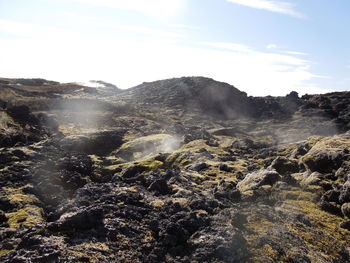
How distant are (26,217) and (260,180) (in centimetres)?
3665

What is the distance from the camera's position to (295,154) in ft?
242

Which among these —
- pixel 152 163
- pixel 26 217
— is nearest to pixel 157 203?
pixel 26 217

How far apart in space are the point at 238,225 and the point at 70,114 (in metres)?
141

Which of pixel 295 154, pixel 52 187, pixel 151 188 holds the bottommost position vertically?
pixel 52 187

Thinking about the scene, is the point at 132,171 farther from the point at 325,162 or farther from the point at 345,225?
the point at 345,225

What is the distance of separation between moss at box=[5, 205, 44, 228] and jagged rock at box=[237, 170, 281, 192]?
106 feet

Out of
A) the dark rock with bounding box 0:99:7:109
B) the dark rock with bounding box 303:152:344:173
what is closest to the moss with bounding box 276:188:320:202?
the dark rock with bounding box 303:152:344:173

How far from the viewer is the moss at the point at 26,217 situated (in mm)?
48037

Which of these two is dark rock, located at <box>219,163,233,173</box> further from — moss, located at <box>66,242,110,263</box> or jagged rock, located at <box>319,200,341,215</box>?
moss, located at <box>66,242,110,263</box>

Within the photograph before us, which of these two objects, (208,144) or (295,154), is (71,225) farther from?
(208,144)

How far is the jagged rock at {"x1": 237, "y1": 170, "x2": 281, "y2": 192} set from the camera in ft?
178

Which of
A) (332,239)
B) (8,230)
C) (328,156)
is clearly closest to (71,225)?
(8,230)

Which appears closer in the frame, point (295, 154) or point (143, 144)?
point (295, 154)

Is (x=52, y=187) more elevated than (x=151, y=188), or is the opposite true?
(x=151, y=188)
